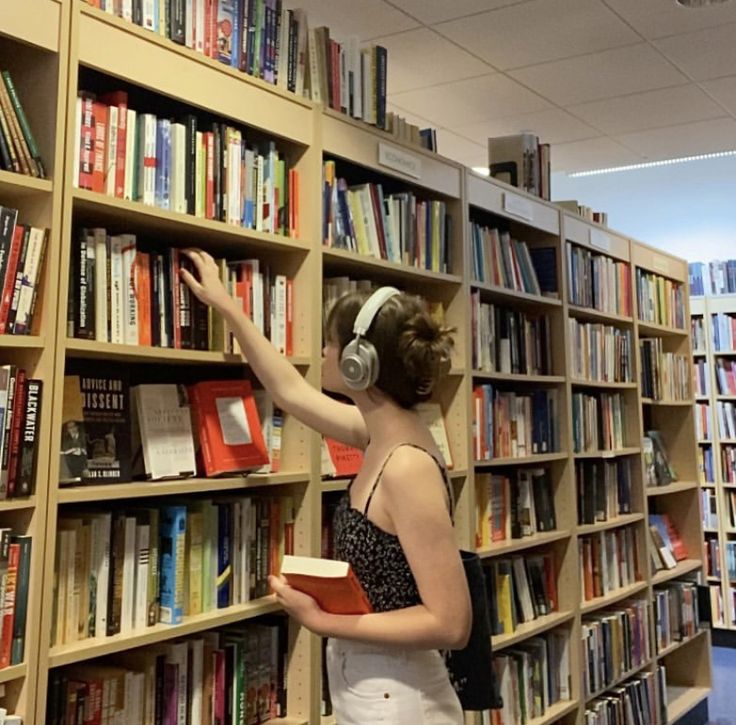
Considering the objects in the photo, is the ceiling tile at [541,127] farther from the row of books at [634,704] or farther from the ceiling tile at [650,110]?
the row of books at [634,704]

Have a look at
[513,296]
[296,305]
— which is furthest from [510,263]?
[296,305]

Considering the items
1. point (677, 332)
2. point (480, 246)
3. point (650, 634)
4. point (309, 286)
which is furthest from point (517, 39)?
point (650, 634)

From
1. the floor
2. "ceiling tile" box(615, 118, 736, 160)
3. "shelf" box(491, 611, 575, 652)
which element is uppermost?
"ceiling tile" box(615, 118, 736, 160)

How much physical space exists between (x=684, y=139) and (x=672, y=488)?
1803 mm

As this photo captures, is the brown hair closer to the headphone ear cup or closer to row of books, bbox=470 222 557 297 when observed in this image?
the headphone ear cup

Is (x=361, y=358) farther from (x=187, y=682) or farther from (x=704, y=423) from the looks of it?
(x=704, y=423)

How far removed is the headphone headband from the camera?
1416 mm

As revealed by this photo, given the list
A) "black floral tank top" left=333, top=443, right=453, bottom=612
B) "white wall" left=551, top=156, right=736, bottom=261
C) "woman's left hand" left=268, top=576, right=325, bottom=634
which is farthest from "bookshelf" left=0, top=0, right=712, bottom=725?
"white wall" left=551, top=156, right=736, bottom=261

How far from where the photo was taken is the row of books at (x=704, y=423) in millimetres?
5234

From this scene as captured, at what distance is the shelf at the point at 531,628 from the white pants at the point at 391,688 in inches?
41.9

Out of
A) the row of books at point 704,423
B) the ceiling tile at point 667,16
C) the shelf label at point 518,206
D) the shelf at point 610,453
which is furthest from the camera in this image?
the row of books at point 704,423

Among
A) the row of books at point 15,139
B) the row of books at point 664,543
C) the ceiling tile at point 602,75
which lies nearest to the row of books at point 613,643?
the row of books at point 664,543

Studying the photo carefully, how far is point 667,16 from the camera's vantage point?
2738 millimetres

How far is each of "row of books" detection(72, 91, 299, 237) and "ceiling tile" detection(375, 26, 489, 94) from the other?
1.24 m
